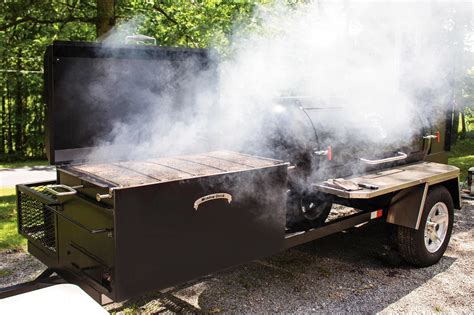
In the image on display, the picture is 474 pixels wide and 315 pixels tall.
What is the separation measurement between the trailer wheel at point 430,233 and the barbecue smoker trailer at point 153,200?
10 millimetres

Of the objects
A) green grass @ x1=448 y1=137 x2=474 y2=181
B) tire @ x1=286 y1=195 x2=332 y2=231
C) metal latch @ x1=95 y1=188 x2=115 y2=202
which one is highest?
metal latch @ x1=95 y1=188 x2=115 y2=202

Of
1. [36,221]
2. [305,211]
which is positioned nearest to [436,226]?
[305,211]

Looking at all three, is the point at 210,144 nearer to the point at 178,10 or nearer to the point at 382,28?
the point at 382,28

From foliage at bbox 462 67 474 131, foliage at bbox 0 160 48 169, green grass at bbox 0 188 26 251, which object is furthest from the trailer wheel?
foliage at bbox 0 160 48 169

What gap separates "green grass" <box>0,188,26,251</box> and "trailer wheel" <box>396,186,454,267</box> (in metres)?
3.54

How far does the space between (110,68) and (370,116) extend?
88.5 inches

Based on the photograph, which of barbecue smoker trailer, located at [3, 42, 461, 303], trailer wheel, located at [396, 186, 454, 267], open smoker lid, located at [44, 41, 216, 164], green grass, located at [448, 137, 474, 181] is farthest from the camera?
green grass, located at [448, 137, 474, 181]

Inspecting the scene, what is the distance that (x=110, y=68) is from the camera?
3.57 m

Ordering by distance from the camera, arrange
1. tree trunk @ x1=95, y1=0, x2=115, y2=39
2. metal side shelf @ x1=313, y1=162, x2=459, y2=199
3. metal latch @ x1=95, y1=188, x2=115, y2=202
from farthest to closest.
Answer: tree trunk @ x1=95, y1=0, x2=115, y2=39, metal side shelf @ x1=313, y1=162, x2=459, y2=199, metal latch @ x1=95, y1=188, x2=115, y2=202

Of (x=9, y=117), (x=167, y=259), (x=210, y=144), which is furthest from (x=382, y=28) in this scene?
(x=9, y=117)

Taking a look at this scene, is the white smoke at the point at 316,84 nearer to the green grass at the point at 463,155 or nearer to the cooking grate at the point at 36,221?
the cooking grate at the point at 36,221

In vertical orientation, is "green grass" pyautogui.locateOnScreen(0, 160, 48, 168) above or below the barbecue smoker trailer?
below

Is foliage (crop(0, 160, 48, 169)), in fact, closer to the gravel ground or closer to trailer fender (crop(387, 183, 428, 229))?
the gravel ground

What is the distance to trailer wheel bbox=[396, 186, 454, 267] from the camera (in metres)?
4.10
